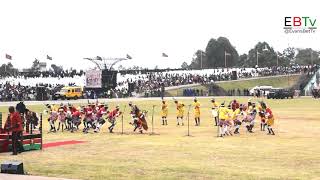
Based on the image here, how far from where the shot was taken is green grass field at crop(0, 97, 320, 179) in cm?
1590

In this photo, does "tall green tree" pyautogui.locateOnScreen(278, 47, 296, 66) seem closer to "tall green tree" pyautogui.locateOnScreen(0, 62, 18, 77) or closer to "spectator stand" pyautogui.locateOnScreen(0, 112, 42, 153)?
"tall green tree" pyautogui.locateOnScreen(0, 62, 18, 77)

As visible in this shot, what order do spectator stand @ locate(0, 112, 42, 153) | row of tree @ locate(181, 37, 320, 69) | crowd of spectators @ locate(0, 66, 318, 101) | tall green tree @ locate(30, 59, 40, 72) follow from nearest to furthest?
spectator stand @ locate(0, 112, 42, 153) → crowd of spectators @ locate(0, 66, 318, 101) → tall green tree @ locate(30, 59, 40, 72) → row of tree @ locate(181, 37, 320, 69)

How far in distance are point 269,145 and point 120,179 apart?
10444 millimetres

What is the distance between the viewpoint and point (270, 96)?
255 ft

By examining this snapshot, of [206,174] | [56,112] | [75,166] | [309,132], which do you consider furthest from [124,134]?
[206,174]

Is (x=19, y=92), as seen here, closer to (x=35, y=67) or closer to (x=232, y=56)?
(x=35, y=67)

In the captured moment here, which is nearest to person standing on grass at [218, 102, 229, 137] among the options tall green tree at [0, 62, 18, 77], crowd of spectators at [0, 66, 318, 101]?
crowd of spectators at [0, 66, 318, 101]

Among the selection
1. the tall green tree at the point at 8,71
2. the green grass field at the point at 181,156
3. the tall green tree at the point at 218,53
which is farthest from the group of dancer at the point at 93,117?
the tall green tree at the point at 218,53

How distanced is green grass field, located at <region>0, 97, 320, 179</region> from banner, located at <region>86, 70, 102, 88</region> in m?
47.1

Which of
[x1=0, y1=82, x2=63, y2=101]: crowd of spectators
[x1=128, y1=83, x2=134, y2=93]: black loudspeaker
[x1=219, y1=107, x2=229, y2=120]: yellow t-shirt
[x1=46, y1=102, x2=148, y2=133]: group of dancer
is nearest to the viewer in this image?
[x1=219, y1=107, x2=229, y2=120]: yellow t-shirt

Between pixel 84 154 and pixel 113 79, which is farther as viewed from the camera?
pixel 113 79

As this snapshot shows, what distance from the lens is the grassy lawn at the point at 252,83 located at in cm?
8906

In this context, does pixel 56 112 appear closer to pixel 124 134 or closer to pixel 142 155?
pixel 124 134

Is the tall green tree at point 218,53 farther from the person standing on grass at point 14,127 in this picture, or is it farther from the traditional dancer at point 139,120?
the person standing on grass at point 14,127
